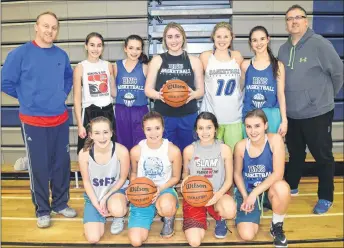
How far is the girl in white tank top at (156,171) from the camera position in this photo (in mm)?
2828

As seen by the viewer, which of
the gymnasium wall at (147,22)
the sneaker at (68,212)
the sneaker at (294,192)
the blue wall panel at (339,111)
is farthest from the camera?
the blue wall panel at (339,111)

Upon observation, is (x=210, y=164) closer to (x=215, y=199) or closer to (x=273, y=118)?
(x=215, y=199)

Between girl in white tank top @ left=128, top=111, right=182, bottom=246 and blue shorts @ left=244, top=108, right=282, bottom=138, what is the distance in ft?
2.82

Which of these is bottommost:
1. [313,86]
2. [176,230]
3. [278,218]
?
[176,230]

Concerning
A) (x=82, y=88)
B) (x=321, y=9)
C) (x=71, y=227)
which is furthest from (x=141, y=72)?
(x=321, y=9)

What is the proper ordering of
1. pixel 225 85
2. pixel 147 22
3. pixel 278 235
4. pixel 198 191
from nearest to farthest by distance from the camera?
pixel 198 191
pixel 278 235
pixel 225 85
pixel 147 22

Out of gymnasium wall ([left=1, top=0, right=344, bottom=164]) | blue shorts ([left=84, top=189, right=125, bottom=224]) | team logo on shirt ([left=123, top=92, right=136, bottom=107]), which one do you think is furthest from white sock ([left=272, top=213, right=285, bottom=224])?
gymnasium wall ([left=1, top=0, right=344, bottom=164])

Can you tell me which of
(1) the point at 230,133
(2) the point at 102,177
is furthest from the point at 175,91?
(2) the point at 102,177

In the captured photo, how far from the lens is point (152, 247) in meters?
2.78

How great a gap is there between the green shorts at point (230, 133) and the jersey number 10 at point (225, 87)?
0.94 feet

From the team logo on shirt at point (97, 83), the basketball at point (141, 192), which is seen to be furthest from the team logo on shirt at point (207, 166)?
the team logo on shirt at point (97, 83)

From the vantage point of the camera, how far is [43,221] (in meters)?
3.09

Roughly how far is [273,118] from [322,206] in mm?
1005

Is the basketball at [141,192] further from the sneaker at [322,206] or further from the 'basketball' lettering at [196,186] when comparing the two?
the sneaker at [322,206]
